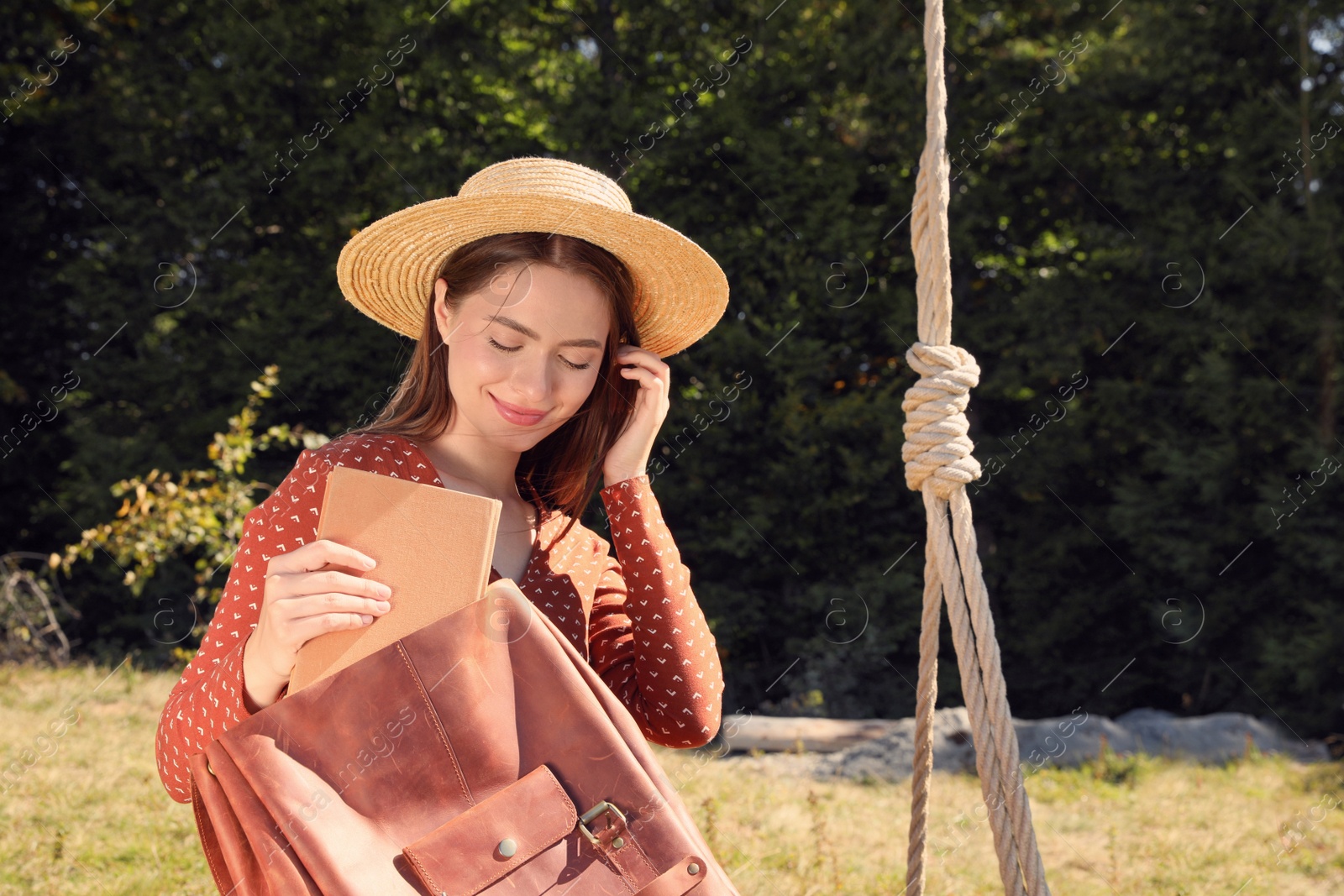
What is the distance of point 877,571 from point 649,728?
18.1 ft

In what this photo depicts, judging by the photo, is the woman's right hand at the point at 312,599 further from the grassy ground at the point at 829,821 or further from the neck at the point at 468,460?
the grassy ground at the point at 829,821

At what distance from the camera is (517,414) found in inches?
65.9

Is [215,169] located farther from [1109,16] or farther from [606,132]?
[1109,16]

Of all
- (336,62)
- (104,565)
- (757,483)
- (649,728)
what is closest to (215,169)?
(336,62)

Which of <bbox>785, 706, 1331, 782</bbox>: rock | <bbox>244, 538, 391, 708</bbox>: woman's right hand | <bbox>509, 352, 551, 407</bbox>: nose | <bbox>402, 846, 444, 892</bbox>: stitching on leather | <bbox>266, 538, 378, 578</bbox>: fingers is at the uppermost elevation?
<bbox>509, 352, 551, 407</bbox>: nose

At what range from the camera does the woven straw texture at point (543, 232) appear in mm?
1722

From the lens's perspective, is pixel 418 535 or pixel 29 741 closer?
pixel 418 535

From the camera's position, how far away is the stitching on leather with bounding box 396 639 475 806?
3.95ft

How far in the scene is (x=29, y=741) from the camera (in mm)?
4176

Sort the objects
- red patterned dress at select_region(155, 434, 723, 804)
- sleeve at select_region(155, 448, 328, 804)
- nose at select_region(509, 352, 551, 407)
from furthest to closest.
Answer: nose at select_region(509, 352, 551, 407)
red patterned dress at select_region(155, 434, 723, 804)
sleeve at select_region(155, 448, 328, 804)

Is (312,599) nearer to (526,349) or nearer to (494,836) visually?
(494,836)

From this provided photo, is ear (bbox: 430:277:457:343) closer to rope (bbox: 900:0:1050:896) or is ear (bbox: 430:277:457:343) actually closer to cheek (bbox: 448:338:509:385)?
cheek (bbox: 448:338:509:385)

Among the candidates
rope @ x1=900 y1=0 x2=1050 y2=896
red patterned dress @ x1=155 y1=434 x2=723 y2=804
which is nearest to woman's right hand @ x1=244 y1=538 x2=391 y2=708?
red patterned dress @ x1=155 y1=434 x2=723 y2=804

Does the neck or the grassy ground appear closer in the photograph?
the neck
